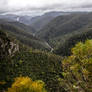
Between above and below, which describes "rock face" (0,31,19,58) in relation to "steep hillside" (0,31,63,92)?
above

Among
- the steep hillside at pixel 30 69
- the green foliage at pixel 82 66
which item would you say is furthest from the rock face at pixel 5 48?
the green foliage at pixel 82 66

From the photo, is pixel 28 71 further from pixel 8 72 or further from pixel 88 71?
pixel 88 71

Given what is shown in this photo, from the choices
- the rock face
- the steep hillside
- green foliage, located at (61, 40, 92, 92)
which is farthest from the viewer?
Result: the rock face

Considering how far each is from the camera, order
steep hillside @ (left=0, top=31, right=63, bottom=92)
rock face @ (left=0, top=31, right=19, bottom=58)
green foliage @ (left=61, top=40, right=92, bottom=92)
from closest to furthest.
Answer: green foliage @ (left=61, top=40, right=92, bottom=92), steep hillside @ (left=0, top=31, right=63, bottom=92), rock face @ (left=0, top=31, right=19, bottom=58)

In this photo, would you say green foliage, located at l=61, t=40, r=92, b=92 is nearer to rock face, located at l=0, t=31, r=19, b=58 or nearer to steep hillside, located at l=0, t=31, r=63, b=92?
steep hillside, located at l=0, t=31, r=63, b=92

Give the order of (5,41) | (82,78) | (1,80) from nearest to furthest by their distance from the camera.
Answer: (82,78) < (1,80) < (5,41)

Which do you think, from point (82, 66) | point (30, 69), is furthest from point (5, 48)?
point (82, 66)

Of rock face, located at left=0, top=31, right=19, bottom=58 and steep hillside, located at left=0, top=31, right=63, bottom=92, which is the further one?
rock face, located at left=0, top=31, right=19, bottom=58

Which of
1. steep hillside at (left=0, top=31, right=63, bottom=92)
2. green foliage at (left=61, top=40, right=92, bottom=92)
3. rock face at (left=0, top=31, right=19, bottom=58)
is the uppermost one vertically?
green foliage at (left=61, top=40, right=92, bottom=92)

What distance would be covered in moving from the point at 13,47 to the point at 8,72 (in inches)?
1351

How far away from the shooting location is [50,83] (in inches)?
3703

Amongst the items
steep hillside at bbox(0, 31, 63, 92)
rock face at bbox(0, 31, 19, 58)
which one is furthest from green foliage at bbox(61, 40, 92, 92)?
rock face at bbox(0, 31, 19, 58)

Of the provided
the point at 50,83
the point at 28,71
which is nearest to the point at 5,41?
the point at 28,71

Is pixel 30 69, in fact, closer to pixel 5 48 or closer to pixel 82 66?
pixel 5 48
